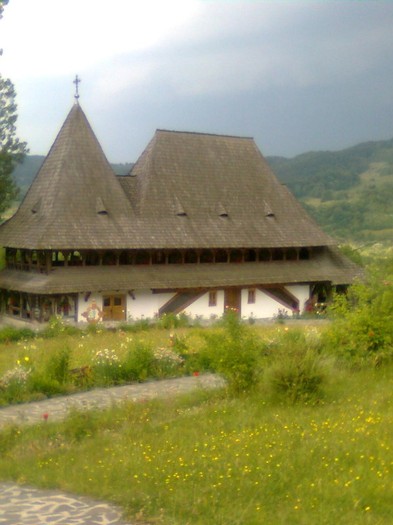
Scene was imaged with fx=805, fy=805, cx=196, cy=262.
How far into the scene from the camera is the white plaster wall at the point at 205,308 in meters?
31.1

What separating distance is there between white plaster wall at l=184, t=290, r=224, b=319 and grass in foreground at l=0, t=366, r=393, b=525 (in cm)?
2059

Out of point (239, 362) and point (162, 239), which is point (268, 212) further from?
point (239, 362)

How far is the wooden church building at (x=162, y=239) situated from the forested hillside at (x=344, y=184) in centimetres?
2714

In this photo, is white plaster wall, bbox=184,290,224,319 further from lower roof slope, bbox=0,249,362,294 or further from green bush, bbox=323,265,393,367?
green bush, bbox=323,265,393,367

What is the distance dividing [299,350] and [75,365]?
528 cm

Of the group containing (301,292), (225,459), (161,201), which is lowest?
(225,459)

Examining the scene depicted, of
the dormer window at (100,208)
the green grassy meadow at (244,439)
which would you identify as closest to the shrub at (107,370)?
the green grassy meadow at (244,439)

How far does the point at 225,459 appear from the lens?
764 centimetres

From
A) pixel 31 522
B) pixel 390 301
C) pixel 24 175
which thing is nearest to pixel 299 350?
pixel 390 301

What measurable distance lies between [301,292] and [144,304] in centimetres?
749

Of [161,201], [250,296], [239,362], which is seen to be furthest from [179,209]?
[239,362]

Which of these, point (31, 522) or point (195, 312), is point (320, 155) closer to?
point (195, 312)

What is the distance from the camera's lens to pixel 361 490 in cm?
681

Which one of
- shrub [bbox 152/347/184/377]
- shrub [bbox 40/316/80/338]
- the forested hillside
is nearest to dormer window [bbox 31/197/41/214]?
shrub [bbox 40/316/80/338]
